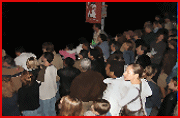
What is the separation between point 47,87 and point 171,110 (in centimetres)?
186

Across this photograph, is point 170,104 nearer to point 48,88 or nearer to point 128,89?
point 128,89

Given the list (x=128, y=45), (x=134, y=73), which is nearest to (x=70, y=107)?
(x=134, y=73)

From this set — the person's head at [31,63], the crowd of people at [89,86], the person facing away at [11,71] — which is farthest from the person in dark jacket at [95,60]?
the person facing away at [11,71]

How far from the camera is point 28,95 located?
2.43 meters

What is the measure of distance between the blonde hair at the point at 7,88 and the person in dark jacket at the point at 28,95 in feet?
0.43

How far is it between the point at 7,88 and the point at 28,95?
30 cm

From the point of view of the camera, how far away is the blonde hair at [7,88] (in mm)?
2322

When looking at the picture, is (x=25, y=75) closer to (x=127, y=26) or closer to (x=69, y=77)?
(x=69, y=77)

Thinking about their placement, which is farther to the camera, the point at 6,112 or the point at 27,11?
the point at 27,11

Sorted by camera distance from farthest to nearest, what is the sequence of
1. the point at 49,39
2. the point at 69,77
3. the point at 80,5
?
the point at 80,5 → the point at 49,39 → the point at 69,77

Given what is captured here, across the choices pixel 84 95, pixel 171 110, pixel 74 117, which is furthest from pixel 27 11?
pixel 171 110

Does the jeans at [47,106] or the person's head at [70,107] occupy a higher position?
the person's head at [70,107]

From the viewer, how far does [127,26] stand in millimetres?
9422

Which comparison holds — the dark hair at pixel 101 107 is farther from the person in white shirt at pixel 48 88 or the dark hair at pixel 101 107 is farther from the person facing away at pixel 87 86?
the person in white shirt at pixel 48 88
